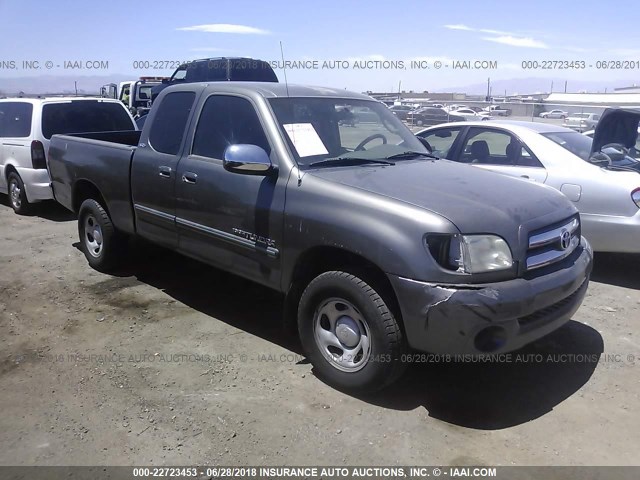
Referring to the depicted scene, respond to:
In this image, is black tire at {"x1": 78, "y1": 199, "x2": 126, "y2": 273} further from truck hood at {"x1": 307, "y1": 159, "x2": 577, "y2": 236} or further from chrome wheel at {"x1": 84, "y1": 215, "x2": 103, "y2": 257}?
truck hood at {"x1": 307, "y1": 159, "x2": 577, "y2": 236}

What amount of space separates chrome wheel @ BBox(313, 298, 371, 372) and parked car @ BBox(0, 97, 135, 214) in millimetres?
6443

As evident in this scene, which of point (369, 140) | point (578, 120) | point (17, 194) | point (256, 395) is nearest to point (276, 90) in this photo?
point (369, 140)

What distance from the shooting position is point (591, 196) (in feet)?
18.3

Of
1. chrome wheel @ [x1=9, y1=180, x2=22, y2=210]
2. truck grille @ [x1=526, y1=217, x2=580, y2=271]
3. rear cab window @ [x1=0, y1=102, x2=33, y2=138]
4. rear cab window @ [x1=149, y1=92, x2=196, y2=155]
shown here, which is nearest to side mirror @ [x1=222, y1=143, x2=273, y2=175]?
rear cab window @ [x1=149, y1=92, x2=196, y2=155]

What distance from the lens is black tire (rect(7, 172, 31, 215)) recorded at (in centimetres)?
885

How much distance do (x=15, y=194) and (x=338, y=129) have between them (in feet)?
22.5

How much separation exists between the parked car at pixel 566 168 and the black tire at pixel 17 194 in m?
6.53

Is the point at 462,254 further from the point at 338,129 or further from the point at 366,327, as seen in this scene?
→ the point at 338,129

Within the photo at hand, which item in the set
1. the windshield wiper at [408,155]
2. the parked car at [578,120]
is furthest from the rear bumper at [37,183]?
the parked car at [578,120]

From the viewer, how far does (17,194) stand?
8.98m

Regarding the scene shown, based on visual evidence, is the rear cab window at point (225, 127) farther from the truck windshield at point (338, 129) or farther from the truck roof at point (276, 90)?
the truck windshield at point (338, 129)

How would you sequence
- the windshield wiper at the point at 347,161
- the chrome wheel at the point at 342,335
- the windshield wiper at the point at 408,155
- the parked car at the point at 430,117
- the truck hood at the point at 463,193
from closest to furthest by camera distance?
the truck hood at the point at 463,193 → the chrome wheel at the point at 342,335 → the windshield wiper at the point at 347,161 → the windshield wiper at the point at 408,155 → the parked car at the point at 430,117

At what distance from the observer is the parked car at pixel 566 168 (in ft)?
17.8

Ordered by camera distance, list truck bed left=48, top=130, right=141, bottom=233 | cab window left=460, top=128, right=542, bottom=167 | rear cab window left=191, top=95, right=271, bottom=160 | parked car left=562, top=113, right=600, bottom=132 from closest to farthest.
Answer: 1. rear cab window left=191, top=95, right=271, bottom=160
2. truck bed left=48, top=130, right=141, bottom=233
3. cab window left=460, top=128, right=542, bottom=167
4. parked car left=562, top=113, right=600, bottom=132
